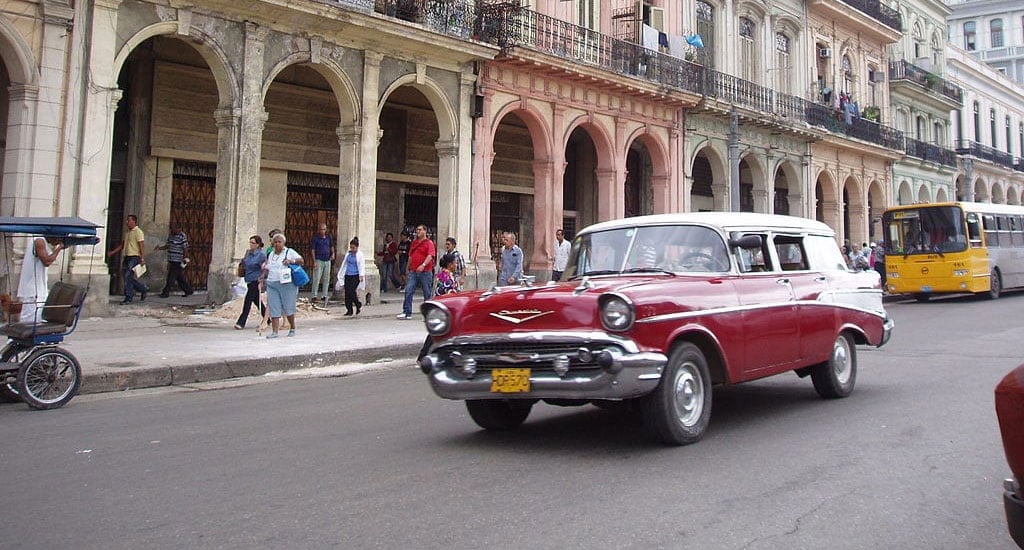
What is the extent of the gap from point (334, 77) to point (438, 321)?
1251 cm

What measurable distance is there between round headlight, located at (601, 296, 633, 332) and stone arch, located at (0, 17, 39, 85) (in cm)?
1196

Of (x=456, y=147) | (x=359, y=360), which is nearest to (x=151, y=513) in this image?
(x=359, y=360)

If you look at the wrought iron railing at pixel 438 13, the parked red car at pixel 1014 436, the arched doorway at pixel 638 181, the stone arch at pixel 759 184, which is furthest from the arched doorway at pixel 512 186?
the parked red car at pixel 1014 436

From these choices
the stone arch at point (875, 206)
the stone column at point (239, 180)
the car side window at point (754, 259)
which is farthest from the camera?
the stone arch at point (875, 206)

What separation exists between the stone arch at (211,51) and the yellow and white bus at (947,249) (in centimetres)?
1773

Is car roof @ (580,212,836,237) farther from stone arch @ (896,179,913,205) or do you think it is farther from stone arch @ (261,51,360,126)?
stone arch @ (896,179,913,205)

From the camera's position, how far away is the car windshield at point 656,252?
20.3ft

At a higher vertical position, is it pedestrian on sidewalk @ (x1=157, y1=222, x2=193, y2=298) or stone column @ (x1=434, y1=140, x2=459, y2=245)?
stone column @ (x1=434, y1=140, x2=459, y2=245)

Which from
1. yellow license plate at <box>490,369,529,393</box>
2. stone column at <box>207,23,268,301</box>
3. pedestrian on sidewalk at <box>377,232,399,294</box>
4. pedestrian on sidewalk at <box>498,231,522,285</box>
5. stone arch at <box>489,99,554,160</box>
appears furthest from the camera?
pedestrian on sidewalk at <box>377,232,399,294</box>

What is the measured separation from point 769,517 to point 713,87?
23.3 meters

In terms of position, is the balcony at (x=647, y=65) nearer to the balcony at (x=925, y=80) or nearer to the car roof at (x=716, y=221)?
the balcony at (x=925, y=80)

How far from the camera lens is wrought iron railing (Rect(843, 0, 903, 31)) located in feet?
109

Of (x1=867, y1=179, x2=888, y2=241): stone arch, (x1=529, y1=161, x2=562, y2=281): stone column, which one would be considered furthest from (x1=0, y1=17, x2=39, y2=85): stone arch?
(x1=867, y1=179, x2=888, y2=241): stone arch

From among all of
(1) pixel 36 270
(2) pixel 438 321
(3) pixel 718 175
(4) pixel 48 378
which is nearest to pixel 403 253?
(3) pixel 718 175
